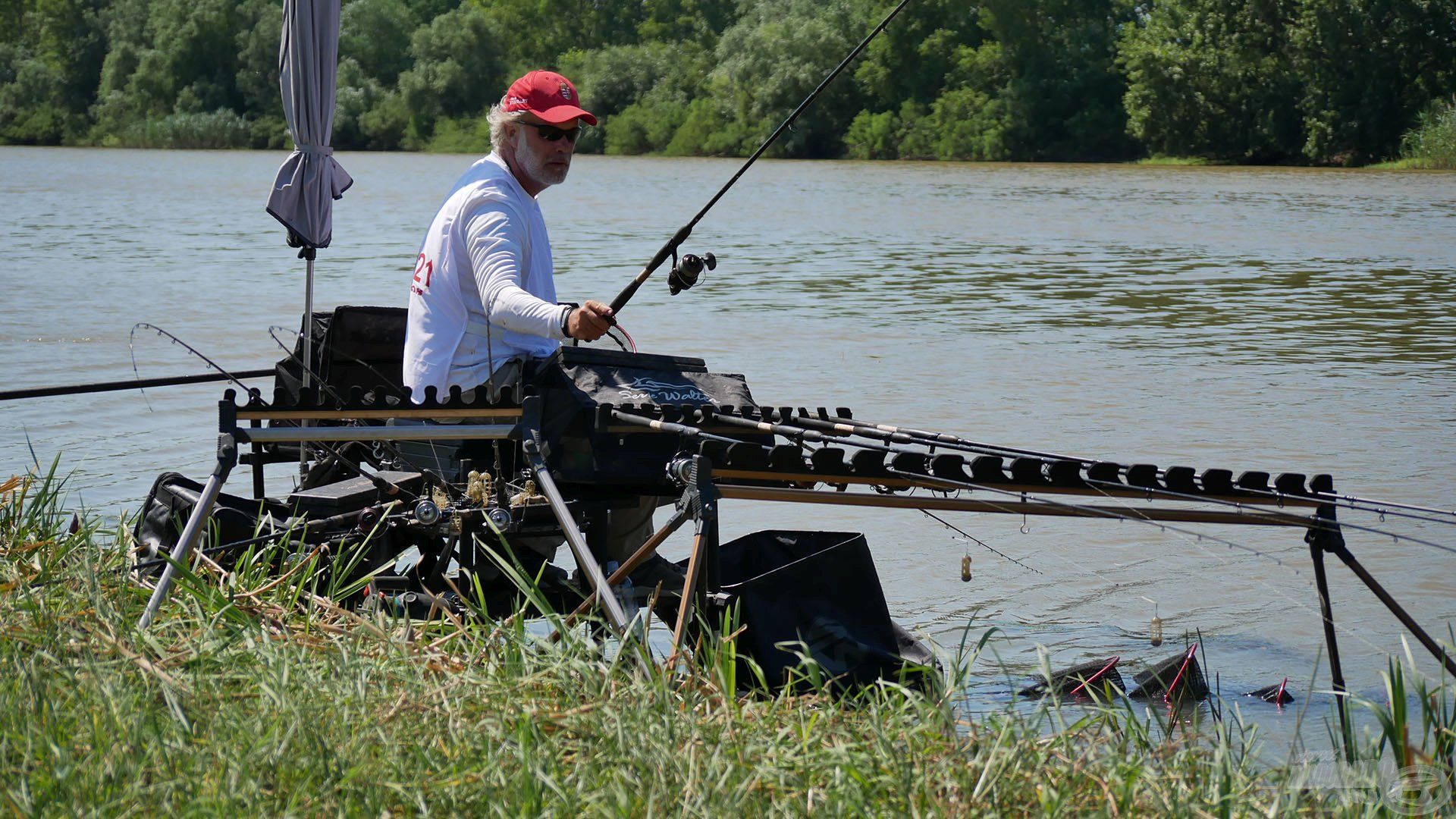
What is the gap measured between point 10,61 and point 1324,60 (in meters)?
59.5

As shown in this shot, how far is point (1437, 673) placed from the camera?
515cm

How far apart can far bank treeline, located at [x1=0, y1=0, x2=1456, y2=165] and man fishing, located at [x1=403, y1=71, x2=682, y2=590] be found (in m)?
42.8

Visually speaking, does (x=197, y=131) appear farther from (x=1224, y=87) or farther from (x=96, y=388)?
(x=96, y=388)

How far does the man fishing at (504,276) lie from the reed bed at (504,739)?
37.3 inches

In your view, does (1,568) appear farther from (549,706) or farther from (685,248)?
(685,248)

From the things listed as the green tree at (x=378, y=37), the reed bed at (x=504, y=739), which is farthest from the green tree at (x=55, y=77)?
the reed bed at (x=504, y=739)

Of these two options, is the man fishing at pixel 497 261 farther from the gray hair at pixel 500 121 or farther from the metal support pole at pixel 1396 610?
the metal support pole at pixel 1396 610

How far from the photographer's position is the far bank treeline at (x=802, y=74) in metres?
51.6

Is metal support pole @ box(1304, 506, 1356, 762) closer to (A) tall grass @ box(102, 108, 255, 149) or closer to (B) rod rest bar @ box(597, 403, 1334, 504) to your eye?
(B) rod rest bar @ box(597, 403, 1334, 504)

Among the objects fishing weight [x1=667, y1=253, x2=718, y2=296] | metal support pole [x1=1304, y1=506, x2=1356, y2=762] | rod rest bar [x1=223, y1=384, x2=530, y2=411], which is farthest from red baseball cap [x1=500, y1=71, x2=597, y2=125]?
metal support pole [x1=1304, y1=506, x2=1356, y2=762]

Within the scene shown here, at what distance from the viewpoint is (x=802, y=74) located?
59219mm

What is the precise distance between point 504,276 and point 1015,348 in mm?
8721

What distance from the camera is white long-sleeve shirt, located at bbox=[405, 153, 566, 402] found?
15.5ft

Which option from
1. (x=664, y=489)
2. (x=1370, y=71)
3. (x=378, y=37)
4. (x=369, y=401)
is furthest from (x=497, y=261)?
(x=378, y=37)
